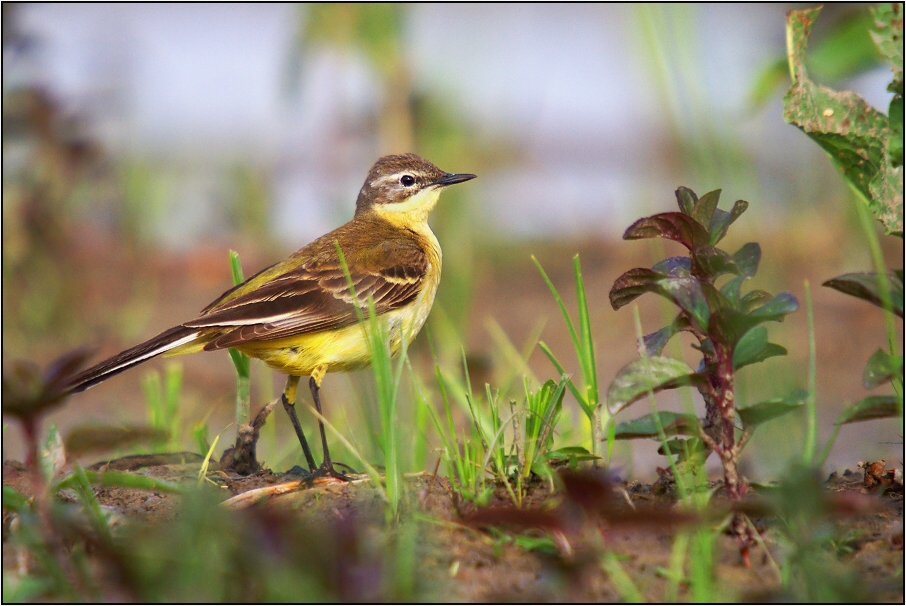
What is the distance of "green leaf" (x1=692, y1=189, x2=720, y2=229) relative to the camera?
→ 3.07m

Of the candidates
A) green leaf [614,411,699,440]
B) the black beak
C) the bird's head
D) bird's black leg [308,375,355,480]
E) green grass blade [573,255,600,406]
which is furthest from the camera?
the bird's head

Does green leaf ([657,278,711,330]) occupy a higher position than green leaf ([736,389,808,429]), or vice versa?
green leaf ([657,278,711,330])

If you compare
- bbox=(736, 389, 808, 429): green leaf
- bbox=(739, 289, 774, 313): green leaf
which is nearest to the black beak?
bbox=(739, 289, 774, 313): green leaf

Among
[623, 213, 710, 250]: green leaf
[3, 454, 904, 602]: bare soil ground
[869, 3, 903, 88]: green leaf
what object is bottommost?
[3, 454, 904, 602]: bare soil ground

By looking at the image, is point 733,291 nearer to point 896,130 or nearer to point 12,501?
point 896,130

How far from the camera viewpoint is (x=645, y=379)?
274 cm

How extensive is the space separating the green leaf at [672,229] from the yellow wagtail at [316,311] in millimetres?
1909

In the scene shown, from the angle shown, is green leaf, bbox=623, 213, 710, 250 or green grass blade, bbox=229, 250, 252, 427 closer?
green leaf, bbox=623, 213, 710, 250

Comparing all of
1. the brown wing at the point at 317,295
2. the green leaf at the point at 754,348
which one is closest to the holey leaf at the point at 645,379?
the green leaf at the point at 754,348

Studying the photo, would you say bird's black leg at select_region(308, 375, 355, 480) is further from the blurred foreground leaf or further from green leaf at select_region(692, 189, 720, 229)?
green leaf at select_region(692, 189, 720, 229)

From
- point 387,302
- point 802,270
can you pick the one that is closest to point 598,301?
point 802,270

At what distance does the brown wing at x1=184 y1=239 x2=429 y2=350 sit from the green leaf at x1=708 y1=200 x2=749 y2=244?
7.80ft

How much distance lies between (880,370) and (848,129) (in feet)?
3.28

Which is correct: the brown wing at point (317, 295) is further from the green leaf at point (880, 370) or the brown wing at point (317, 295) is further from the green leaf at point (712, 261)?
the green leaf at point (880, 370)
